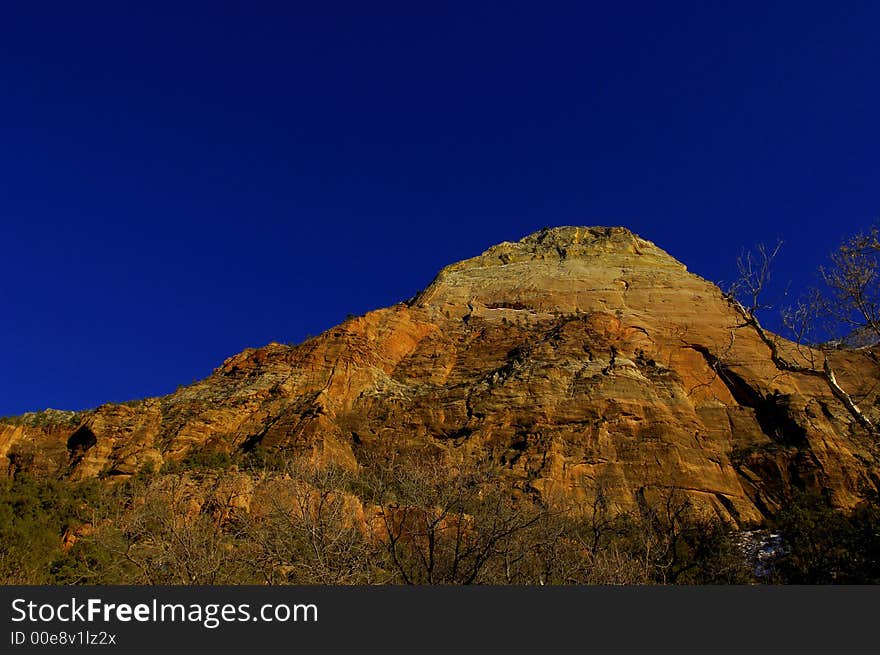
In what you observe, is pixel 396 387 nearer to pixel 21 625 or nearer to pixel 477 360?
pixel 477 360

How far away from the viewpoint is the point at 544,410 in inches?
1581

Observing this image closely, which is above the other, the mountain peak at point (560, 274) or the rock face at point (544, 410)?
the mountain peak at point (560, 274)

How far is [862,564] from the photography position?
762 inches

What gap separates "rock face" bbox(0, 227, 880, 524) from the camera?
35656mm

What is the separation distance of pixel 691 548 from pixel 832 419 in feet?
63.5

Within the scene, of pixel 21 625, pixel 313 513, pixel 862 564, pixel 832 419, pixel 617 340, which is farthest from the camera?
pixel 617 340

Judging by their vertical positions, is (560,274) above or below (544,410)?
above

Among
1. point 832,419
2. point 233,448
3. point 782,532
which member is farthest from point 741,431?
point 233,448

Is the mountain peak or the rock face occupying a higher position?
the mountain peak

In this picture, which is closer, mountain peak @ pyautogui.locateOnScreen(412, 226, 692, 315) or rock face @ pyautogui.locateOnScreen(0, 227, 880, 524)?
rock face @ pyautogui.locateOnScreen(0, 227, 880, 524)

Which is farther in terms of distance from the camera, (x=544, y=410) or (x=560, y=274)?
(x=560, y=274)

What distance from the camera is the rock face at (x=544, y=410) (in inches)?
1404

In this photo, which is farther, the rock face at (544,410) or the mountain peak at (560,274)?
the mountain peak at (560,274)

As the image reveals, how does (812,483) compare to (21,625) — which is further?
(812,483)
